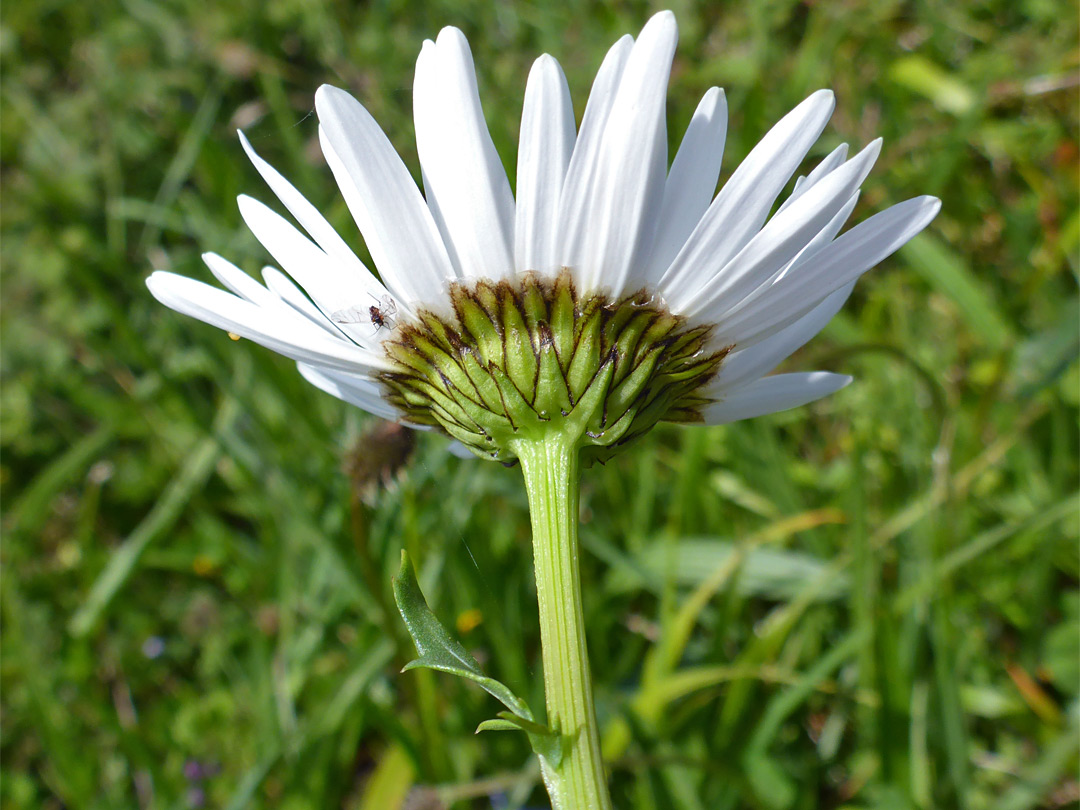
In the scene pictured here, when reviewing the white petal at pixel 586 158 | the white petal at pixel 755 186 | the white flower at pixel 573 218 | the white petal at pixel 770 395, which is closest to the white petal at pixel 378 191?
the white flower at pixel 573 218

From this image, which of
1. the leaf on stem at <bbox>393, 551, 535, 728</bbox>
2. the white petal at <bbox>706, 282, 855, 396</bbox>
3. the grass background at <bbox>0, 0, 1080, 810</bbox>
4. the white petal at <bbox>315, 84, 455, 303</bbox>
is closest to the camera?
the leaf on stem at <bbox>393, 551, 535, 728</bbox>

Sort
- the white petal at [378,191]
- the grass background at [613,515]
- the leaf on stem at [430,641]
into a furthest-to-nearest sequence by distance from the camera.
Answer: the grass background at [613,515] < the white petal at [378,191] < the leaf on stem at [430,641]

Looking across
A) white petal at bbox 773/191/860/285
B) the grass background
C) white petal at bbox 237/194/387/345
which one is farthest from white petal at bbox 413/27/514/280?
the grass background

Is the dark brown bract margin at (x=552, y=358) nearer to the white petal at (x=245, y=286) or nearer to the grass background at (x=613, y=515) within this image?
the white petal at (x=245, y=286)

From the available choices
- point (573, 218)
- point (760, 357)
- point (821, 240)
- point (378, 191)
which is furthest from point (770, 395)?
point (378, 191)

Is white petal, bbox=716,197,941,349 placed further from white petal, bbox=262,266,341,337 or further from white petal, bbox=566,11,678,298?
white petal, bbox=262,266,341,337

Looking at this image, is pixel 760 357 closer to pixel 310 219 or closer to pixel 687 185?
pixel 687 185

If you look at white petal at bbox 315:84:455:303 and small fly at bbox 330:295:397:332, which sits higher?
white petal at bbox 315:84:455:303
